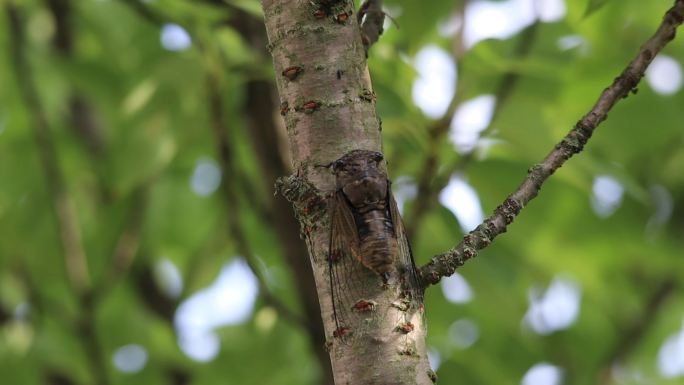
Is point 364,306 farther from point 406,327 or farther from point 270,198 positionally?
A: point 270,198

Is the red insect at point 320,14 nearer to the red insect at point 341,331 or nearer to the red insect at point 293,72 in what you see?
the red insect at point 293,72

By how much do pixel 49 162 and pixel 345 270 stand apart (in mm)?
2710

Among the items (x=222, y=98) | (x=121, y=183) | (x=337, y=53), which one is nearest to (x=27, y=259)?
(x=121, y=183)

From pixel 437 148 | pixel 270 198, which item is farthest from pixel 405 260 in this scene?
pixel 270 198

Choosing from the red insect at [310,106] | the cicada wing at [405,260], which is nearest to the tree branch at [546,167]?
the cicada wing at [405,260]

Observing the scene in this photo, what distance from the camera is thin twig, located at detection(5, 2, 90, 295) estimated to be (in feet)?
12.2

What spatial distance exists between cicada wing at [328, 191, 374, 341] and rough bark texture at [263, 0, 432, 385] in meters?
0.01

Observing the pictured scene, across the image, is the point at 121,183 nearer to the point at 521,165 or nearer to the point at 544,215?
the point at 521,165

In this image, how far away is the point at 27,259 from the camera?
14.3 ft

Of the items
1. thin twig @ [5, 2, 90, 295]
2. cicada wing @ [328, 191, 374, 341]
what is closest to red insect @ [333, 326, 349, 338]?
cicada wing @ [328, 191, 374, 341]

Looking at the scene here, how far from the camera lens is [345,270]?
55.6 inches

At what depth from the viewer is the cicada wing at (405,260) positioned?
1.44 meters

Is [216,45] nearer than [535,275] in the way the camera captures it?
Yes

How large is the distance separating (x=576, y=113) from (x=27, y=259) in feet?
9.46
